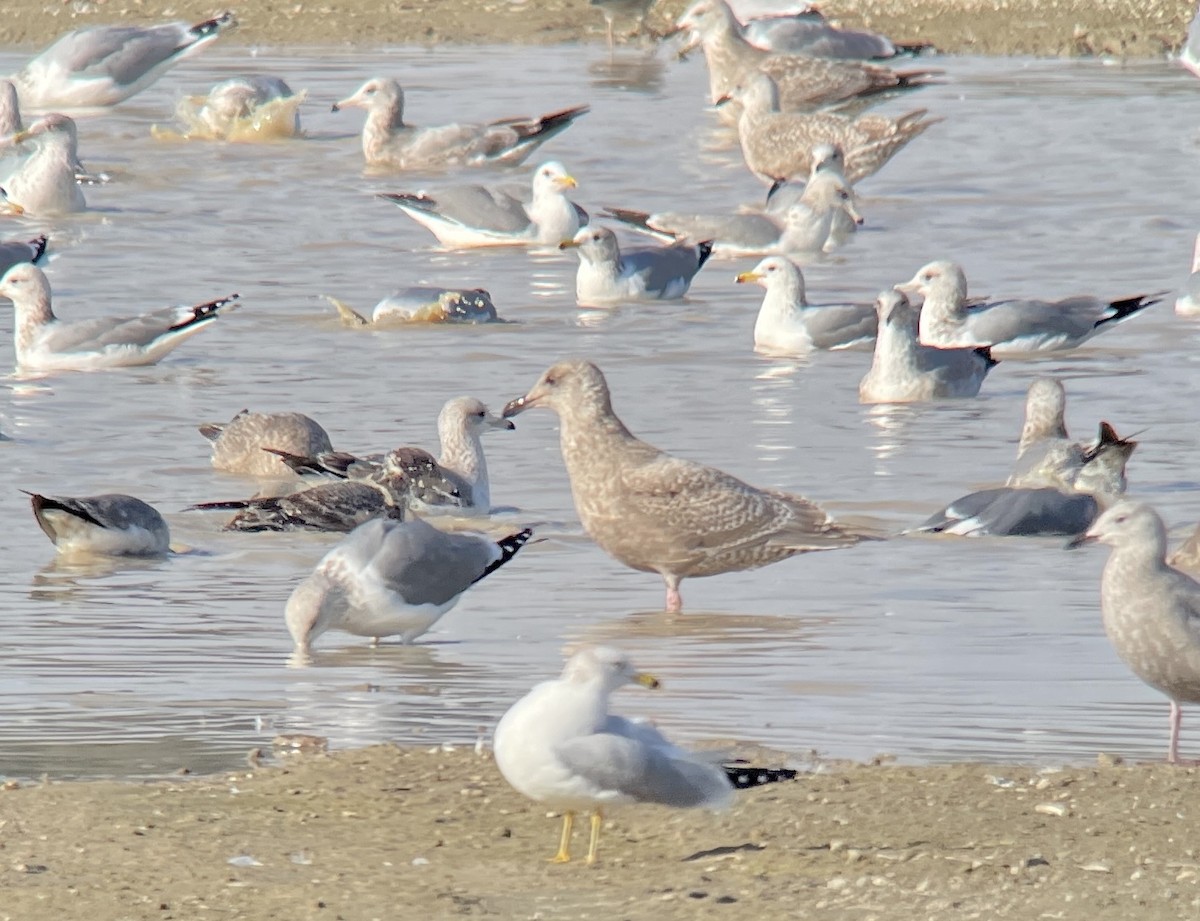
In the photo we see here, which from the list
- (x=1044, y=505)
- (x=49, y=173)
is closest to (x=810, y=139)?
(x=49, y=173)

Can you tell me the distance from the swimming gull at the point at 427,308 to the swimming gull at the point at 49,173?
4973 millimetres

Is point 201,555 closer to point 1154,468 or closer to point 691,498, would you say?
point 691,498

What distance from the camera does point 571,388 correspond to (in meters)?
8.43

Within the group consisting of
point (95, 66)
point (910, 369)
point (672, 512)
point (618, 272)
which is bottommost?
point (95, 66)

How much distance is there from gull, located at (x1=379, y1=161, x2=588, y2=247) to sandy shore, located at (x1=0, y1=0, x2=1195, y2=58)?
11.2 m

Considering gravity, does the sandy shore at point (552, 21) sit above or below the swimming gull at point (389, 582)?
below

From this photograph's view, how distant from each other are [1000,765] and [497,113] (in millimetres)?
17112

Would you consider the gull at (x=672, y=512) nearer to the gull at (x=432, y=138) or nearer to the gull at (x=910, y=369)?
the gull at (x=910, y=369)

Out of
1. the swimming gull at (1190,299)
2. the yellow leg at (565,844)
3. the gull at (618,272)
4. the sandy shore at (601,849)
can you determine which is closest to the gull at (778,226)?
the gull at (618,272)

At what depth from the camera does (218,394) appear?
38.3ft

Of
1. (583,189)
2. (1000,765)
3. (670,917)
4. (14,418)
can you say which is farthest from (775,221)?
(670,917)

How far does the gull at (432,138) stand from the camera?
19.8 m

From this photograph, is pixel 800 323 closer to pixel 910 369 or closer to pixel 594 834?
pixel 910 369

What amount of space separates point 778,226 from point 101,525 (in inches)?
344
